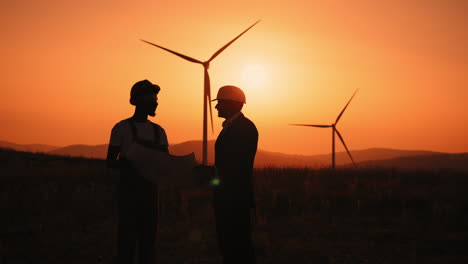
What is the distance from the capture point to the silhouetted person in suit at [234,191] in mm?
5434

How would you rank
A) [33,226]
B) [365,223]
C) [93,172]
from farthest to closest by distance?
[93,172] < [365,223] < [33,226]

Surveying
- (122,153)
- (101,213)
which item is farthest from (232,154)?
(101,213)

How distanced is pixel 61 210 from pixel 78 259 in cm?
505

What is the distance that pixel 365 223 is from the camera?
12.3 m

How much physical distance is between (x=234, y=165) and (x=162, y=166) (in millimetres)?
805

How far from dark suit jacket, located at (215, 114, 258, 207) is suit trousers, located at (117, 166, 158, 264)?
0.78 meters

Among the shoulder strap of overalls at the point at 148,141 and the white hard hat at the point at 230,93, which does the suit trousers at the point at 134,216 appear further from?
the white hard hat at the point at 230,93

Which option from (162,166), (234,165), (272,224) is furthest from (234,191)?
(272,224)

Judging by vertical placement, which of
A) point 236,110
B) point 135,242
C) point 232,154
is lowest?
point 135,242

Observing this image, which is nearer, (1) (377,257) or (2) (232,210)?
(2) (232,210)

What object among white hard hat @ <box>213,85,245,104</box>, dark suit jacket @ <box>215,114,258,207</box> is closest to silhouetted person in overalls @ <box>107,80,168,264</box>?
dark suit jacket @ <box>215,114,258,207</box>

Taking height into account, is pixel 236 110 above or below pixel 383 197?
above

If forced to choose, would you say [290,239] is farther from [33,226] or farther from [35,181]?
[35,181]

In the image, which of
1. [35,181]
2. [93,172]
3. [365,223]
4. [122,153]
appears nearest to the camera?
[122,153]
